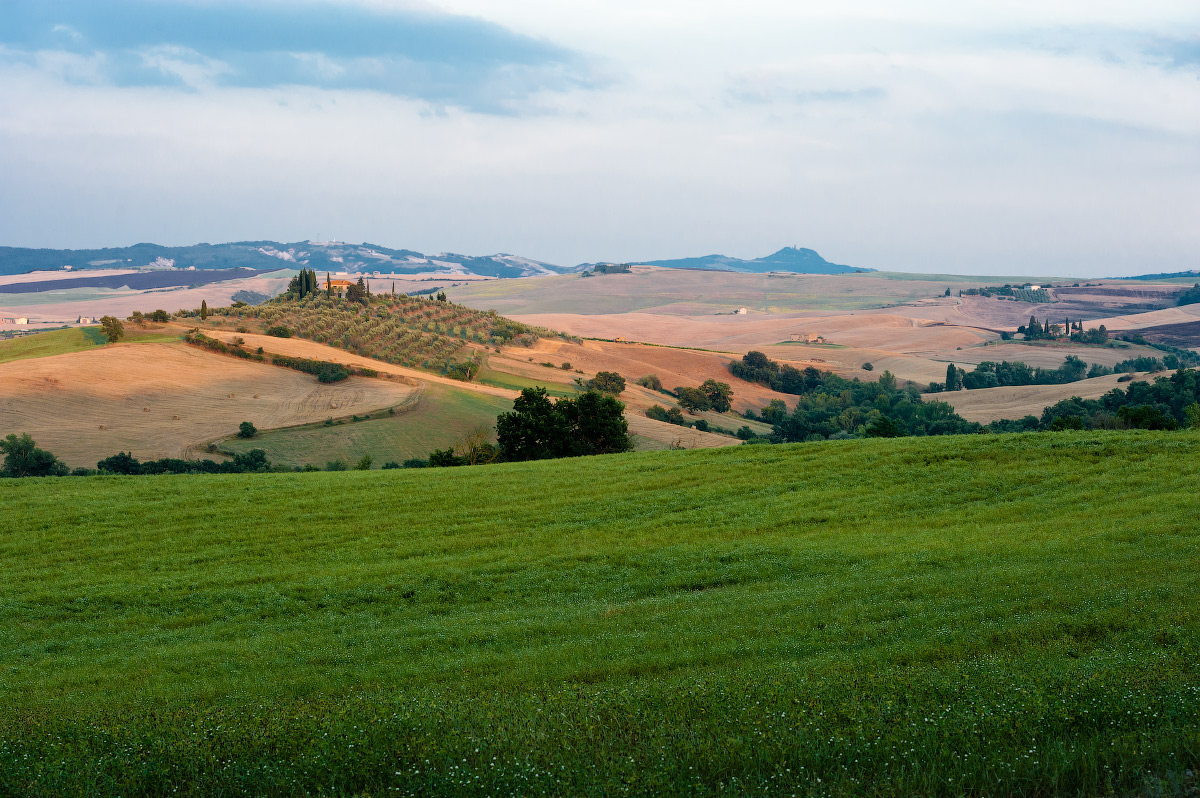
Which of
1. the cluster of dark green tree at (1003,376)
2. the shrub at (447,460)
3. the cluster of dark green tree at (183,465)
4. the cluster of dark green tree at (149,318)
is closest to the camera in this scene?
the shrub at (447,460)

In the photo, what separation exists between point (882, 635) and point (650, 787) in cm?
604

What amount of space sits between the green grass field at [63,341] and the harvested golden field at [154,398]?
3.41 meters

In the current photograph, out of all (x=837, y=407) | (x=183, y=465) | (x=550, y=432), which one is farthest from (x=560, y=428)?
(x=837, y=407)

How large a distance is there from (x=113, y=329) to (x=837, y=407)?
91.3 meters

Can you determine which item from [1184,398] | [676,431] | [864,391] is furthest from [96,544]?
[864,391]

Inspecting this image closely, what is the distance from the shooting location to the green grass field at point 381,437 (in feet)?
217

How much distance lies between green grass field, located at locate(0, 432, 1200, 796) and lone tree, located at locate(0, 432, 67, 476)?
32171 millimetres

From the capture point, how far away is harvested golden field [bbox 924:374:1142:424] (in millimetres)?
98831

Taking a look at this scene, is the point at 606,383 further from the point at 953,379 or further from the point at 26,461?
the point at 26,461

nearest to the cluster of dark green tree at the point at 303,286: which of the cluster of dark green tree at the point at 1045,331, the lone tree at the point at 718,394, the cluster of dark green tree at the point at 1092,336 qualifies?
the lone tree at the point at 718,394

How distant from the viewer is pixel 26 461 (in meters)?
56.4

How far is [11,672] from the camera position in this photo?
43.5ft

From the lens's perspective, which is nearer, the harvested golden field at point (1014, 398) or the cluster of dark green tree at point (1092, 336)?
the harvested golden field at point (1014, 398)

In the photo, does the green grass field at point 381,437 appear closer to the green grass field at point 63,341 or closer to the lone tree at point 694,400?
the lone tree at point 694,400
